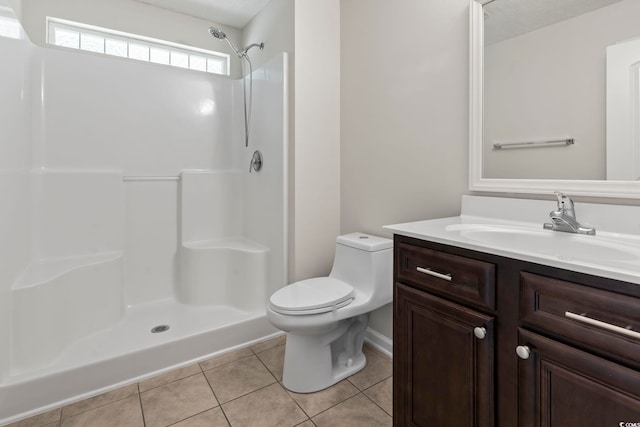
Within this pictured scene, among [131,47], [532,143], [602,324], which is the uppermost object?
[131,47]

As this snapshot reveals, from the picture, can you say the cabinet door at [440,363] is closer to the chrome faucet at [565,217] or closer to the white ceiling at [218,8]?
the chrome faucet at [565,217]

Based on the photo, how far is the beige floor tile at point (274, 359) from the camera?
1.83 metres

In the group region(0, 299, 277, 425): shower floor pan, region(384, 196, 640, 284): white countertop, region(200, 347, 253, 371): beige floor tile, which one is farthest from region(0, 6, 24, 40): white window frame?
region(384, 196, 640, 284): white countertop

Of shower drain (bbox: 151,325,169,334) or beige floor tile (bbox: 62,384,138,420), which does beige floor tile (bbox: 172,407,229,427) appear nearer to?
beige floor tile (bbox: 62,384,138,420)

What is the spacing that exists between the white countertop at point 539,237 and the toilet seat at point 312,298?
1.95 ft

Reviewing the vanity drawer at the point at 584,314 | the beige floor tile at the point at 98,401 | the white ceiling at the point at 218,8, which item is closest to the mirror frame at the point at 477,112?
the vanity drawer at the point at 584,314

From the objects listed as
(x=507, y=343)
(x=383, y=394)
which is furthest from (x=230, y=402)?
(x=507, y=343)

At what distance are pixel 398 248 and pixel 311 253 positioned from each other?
1.11m

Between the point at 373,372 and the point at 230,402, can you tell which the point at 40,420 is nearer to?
the point at 230,402

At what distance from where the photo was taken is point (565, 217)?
1.10 m

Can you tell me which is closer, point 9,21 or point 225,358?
point 9,21

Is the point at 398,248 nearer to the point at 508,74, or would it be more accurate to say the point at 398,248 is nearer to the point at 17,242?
the point at 508,74

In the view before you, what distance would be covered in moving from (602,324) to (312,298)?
3.80 ft

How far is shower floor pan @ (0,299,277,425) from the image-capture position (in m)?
1.50
